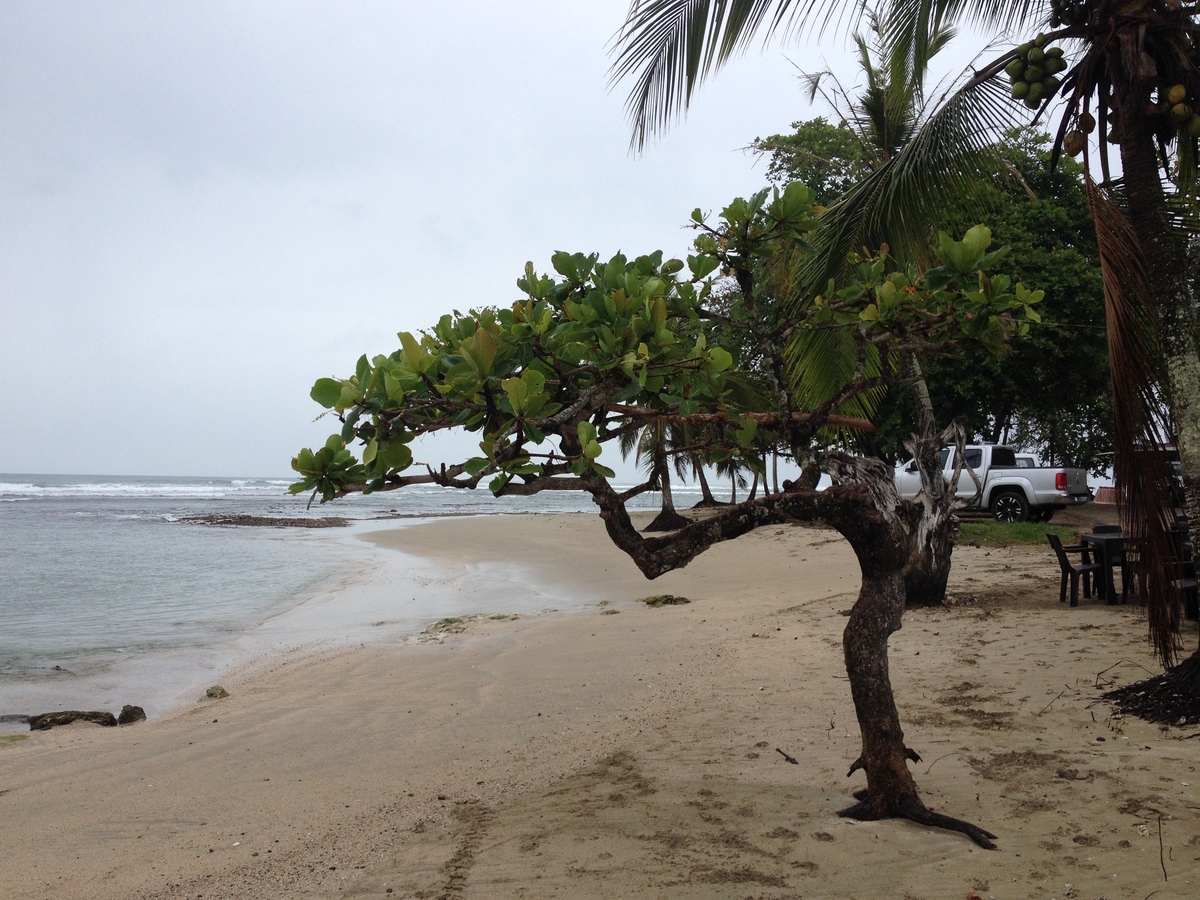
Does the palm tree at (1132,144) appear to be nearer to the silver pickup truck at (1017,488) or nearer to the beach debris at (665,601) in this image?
the beach debris at (665,601)

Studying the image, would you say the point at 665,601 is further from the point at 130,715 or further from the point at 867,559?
the point at 867,559

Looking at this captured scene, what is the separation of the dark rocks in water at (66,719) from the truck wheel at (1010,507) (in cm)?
1578

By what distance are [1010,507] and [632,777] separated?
1507cm

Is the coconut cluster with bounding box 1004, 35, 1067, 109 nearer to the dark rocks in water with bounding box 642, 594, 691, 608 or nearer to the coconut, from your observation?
the coconut

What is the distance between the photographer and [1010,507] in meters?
16.9

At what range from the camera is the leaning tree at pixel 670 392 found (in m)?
2.58

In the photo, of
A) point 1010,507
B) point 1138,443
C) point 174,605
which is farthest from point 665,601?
point 1010,507

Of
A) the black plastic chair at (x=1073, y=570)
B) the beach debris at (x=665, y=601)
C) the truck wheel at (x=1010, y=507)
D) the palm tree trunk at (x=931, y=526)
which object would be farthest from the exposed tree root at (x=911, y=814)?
the truck wheel at (x=1010, y=507)

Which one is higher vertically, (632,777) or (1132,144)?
(1132,144)

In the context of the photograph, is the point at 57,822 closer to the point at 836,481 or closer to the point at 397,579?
the point at 836,481

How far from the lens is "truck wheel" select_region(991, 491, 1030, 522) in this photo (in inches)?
661

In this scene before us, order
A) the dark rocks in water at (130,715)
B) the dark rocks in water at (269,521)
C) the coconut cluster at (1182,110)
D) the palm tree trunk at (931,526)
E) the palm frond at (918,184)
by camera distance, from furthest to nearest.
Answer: the dark rocks in water at (269,521) → the palm tree trunk at (931,526) → the dark rocks in water at (130,715) → the palm frond at (918,184) → the coconut cluster at (1182,110)

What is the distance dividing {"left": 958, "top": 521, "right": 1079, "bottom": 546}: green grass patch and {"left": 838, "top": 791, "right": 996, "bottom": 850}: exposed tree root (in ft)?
35.4

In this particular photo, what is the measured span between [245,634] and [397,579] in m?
4.90
